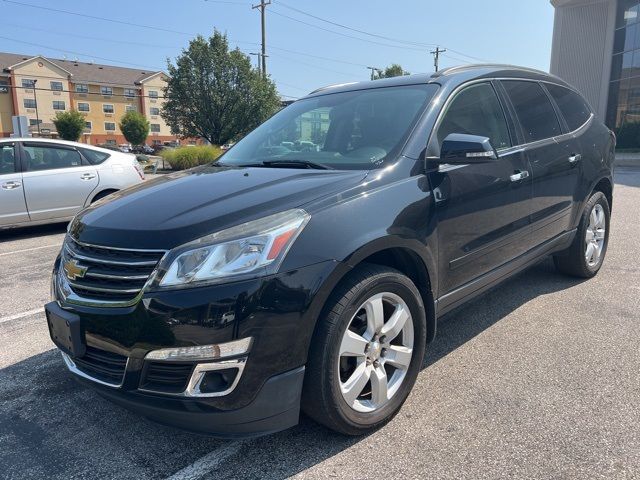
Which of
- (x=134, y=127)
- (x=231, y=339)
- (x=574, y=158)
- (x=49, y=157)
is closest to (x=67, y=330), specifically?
(x=231, y=339)

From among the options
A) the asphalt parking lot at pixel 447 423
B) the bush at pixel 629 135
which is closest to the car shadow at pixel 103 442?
the asphalt parking lot at pixel 447 423

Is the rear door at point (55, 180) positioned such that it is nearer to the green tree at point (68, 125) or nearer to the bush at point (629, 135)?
the bush at point (629, 135)

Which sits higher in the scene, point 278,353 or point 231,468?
point 278,353

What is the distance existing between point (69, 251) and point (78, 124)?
192 feet

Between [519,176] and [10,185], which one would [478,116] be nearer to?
[519,176]

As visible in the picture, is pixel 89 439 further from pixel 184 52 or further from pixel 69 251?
pixel 184 52

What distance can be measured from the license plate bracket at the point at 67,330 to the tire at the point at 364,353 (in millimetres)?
1034

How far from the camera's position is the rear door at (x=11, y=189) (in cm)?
727

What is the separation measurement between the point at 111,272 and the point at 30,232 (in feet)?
23.5

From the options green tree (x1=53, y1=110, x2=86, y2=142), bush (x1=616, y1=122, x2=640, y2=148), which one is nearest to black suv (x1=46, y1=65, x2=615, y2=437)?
bush (x1=616, y1=122, x2=640, y2=148)

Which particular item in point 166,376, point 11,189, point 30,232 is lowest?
point 30,232

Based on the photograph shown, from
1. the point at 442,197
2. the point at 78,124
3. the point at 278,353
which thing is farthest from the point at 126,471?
the point at 78,124

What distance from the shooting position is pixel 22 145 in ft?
24.8

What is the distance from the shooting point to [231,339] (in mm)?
2025
